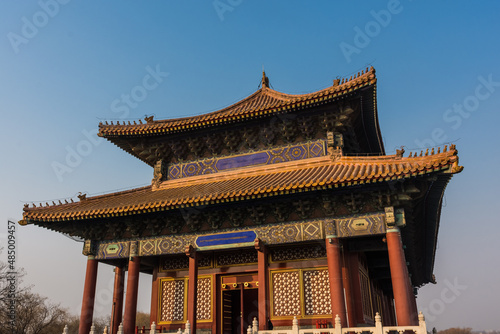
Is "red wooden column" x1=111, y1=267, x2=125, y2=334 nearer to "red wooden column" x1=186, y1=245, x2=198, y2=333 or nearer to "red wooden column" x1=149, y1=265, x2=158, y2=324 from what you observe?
"red wooden column" x1=149, y1=265, x2=158, y2=324

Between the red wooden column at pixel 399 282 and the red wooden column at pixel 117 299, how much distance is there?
10.4 m

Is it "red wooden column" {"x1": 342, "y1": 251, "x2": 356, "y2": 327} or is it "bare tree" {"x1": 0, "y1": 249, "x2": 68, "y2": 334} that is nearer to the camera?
"red wooden column" {"x1": 342, "y1": 251, "x2": 356, "y2": 327}

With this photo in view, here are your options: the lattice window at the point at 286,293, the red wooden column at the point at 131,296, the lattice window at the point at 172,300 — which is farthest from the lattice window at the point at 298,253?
the red wooden column at the point at 131,296

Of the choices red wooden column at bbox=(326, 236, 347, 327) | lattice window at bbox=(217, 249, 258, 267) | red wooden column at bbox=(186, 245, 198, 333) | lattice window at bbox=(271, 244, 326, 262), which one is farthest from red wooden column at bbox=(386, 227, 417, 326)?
red wooden column at bbox=(186, 245, 198, 333)

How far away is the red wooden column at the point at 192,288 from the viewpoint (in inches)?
540

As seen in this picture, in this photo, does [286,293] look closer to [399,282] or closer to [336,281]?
[336,281]

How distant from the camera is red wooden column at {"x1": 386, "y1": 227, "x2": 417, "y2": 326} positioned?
456 inches

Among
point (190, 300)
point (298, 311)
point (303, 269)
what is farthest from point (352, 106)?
point (190, 300)

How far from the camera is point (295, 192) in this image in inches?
499

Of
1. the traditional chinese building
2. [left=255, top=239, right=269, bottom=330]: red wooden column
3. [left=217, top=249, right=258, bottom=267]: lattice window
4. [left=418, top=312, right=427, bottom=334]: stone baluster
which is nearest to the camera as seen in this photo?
[left=418, top=312, right=427, bottom=334]: stone baluster

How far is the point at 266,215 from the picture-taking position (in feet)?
46.6

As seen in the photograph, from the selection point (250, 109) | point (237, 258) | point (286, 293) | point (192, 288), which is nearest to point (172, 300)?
point (192, 288)

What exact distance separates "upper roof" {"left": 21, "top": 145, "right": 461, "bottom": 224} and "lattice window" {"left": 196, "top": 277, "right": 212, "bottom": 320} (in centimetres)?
356

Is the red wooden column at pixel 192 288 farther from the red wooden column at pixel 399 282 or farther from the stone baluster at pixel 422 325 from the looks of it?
the stone baluster at pixel 422 325
